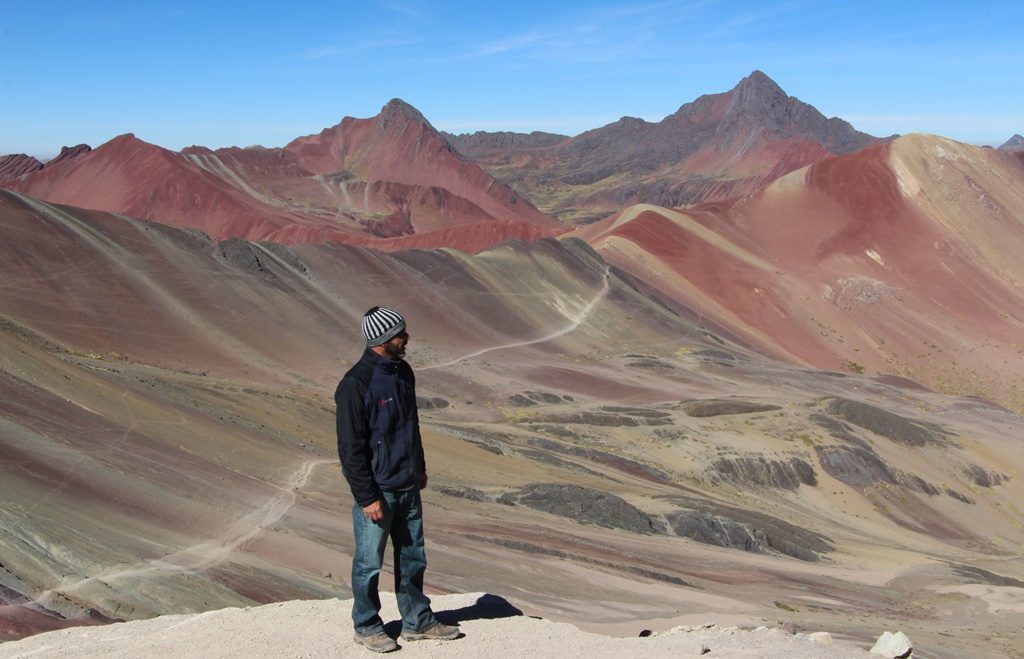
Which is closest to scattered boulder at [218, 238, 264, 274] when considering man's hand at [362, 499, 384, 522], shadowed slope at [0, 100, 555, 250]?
shadowed slope at [0, 100, 555, 250]

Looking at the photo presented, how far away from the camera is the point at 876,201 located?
77500mm

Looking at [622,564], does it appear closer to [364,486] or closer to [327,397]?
[364,486]

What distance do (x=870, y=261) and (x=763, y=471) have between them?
1722 inches

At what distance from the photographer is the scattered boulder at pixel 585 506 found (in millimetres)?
21609

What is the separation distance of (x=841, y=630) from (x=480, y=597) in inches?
286

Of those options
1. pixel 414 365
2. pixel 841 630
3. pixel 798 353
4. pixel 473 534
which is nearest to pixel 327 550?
pixel 473 534

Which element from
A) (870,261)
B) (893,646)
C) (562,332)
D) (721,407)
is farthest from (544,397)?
(870,261)

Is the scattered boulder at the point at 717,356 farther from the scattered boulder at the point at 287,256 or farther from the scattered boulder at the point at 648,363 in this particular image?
the scattered boulder at the point at 287,256

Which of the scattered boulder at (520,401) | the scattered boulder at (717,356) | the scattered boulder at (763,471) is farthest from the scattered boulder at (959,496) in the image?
the scattered boulder at (717,356)

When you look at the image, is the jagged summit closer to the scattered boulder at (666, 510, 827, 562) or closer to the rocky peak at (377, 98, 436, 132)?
the rocky peak at (377, 98, 436, 132)

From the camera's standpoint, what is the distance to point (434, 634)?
23.3ft

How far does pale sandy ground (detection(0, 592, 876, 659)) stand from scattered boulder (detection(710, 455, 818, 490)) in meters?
24.4

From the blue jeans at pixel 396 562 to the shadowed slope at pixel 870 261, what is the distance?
53535 millimetres

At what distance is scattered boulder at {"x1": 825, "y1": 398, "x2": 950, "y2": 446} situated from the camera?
122 feet
